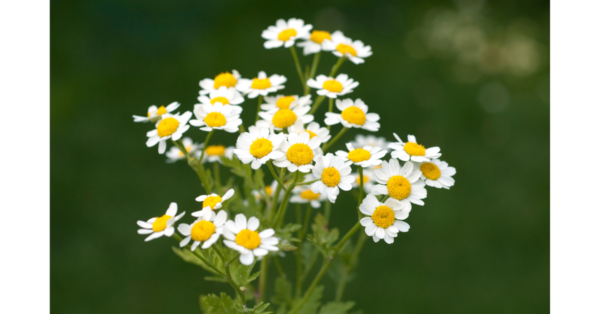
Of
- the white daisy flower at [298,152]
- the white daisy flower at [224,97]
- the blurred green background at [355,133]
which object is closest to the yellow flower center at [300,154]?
the white daisy flower at [298,152]

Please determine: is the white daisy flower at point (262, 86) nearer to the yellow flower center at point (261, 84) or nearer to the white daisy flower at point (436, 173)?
the yellow flower center at point (261, 84)

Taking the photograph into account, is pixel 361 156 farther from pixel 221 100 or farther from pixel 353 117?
pixel 221 100

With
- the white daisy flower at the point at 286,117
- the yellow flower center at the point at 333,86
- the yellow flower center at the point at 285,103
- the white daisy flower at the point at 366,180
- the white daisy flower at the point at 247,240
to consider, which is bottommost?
the white daisy flower at the point at 247,240

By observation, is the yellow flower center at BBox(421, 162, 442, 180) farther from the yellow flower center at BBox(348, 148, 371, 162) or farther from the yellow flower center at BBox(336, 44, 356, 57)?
the yellow flower center at BBox(336, 44, 356, 57)
